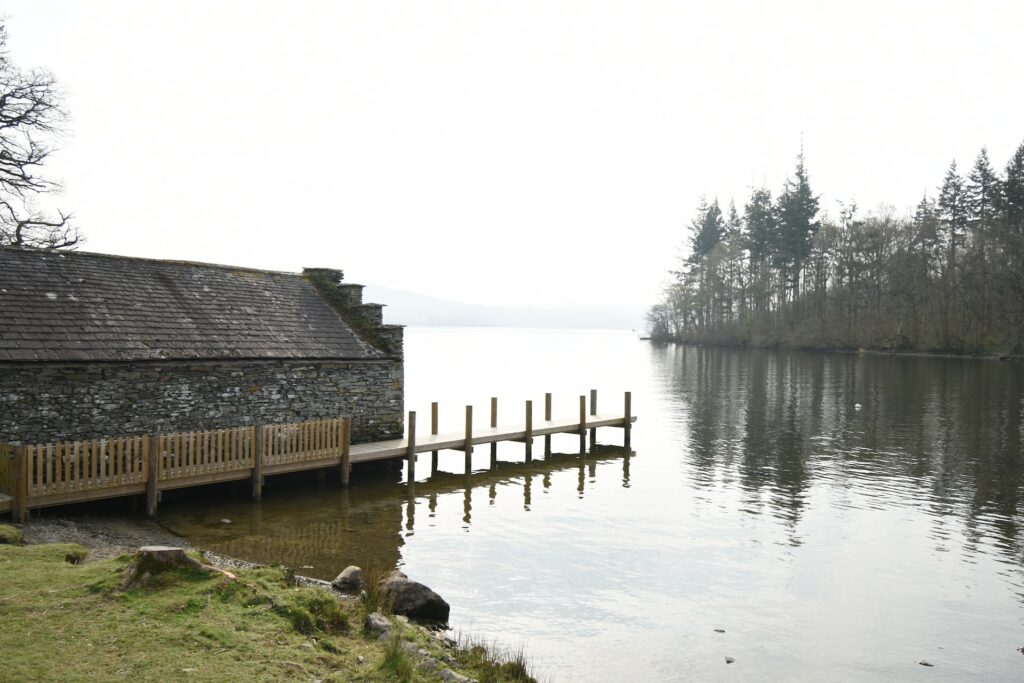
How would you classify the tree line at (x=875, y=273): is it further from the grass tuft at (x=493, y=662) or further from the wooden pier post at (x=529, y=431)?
the grass tuft at (x=493, y=662)

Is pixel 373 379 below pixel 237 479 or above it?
above

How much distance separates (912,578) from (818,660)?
477 cm

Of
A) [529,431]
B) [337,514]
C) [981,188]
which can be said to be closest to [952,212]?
[981,188]

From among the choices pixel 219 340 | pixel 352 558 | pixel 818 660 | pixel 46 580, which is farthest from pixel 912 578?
pixel 219 340

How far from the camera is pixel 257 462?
18.1 metres

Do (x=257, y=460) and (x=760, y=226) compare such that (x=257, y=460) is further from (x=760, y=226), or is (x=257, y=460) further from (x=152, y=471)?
(x=760, y=226)

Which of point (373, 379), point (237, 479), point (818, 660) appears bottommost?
point (818, 660)

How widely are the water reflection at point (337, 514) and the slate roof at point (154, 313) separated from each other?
3.75 m

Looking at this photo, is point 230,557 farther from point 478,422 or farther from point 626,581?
point 478,422

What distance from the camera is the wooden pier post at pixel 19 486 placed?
45.2ft

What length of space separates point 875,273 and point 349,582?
80.0 m

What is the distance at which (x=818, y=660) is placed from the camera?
11164 millimetres

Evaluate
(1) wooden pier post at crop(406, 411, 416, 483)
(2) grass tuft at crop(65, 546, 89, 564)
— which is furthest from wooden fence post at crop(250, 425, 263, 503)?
(2) grass tuft at crop(65, 546, 89, 564)

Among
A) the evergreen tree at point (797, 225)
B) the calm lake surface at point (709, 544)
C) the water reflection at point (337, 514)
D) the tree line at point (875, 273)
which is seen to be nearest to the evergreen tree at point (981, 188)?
the tree line at point (875, 273)
